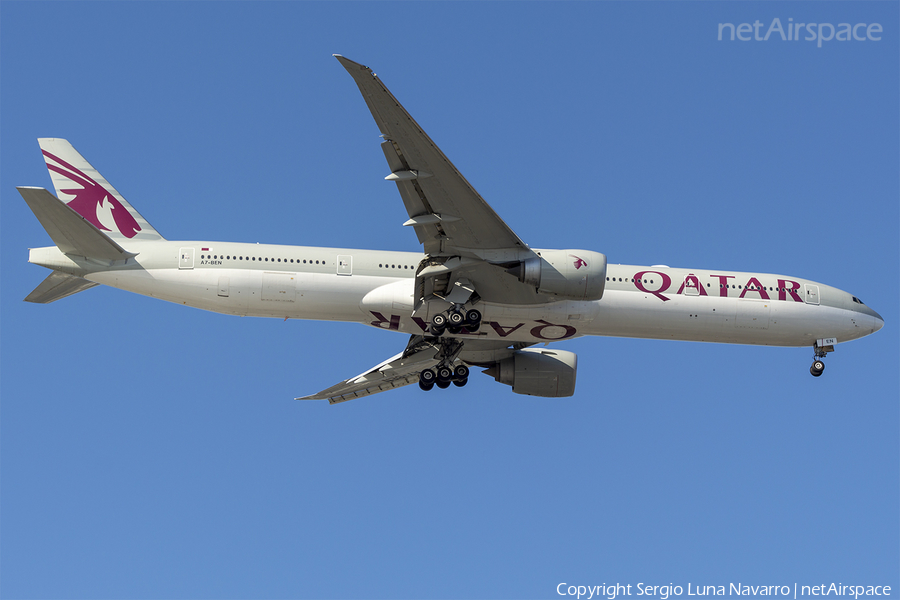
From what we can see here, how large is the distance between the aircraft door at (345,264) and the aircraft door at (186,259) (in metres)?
4.07

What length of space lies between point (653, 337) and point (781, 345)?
13.6 ft

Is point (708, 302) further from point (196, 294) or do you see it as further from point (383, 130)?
point (196, 294)

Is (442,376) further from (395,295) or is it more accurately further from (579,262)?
(579,262)

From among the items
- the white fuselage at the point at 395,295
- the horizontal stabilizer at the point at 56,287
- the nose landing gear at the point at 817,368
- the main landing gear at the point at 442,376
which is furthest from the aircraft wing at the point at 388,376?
the nose landing gear at the point at 817,368

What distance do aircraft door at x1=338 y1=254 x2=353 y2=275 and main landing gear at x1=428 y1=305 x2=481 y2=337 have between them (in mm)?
2727

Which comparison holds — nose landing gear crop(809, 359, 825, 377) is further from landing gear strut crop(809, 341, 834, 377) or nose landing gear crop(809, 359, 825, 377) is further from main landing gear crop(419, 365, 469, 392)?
main landing gear crop(419, 365, 469, 392)

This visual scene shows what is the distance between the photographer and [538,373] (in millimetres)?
28875

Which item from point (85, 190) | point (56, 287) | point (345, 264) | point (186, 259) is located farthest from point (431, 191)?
point (85, 190)

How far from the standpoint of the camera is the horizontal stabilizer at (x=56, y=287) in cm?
2462

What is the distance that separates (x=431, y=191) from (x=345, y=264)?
4.47 metres

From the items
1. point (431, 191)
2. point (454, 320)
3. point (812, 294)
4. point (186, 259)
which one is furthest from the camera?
point (812, 294)

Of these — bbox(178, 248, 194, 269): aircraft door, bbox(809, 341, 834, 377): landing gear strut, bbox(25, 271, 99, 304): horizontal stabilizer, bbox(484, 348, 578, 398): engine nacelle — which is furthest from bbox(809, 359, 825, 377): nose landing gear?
bbox(25, 271, 99, 304): horizontal stabilizer

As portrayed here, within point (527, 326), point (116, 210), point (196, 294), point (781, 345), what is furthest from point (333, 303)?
point (781, 345)

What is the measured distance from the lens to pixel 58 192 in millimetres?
26953
